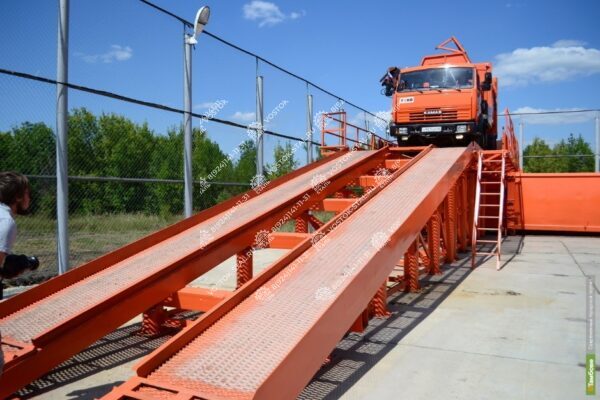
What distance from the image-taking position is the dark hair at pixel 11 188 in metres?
2.65

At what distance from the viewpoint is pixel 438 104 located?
11008 millimetres

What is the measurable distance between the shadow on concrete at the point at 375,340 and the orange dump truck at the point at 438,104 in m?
4.19

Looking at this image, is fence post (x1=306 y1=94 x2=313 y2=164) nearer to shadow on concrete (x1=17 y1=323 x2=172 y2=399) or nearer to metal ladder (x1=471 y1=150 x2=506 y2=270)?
metal ladder (x1=471 y1=150 x2=506 y2=270)

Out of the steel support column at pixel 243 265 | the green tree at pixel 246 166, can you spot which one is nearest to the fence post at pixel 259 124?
the green tree at pixel 246 166

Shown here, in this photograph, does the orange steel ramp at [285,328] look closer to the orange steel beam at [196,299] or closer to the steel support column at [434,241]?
the orange steel beam at [196,299]

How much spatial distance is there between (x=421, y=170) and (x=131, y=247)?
14.8ft

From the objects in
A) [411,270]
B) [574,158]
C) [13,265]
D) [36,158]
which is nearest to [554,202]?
[411,270]

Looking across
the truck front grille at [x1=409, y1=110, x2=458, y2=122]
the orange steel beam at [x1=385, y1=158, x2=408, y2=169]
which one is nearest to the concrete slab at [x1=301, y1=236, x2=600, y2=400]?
the orange steel beam at [x1=385, y1=158, x2=408, y2=169]

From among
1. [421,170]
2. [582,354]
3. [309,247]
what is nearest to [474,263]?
[421,170]

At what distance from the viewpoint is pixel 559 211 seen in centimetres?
1394

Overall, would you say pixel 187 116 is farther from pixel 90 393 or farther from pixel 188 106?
pixel 90 393

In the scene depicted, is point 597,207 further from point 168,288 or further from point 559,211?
point 168,288

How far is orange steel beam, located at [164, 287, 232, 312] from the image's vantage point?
468 cm

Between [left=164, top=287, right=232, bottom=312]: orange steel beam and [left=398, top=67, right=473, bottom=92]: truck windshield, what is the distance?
8366 millimetres
